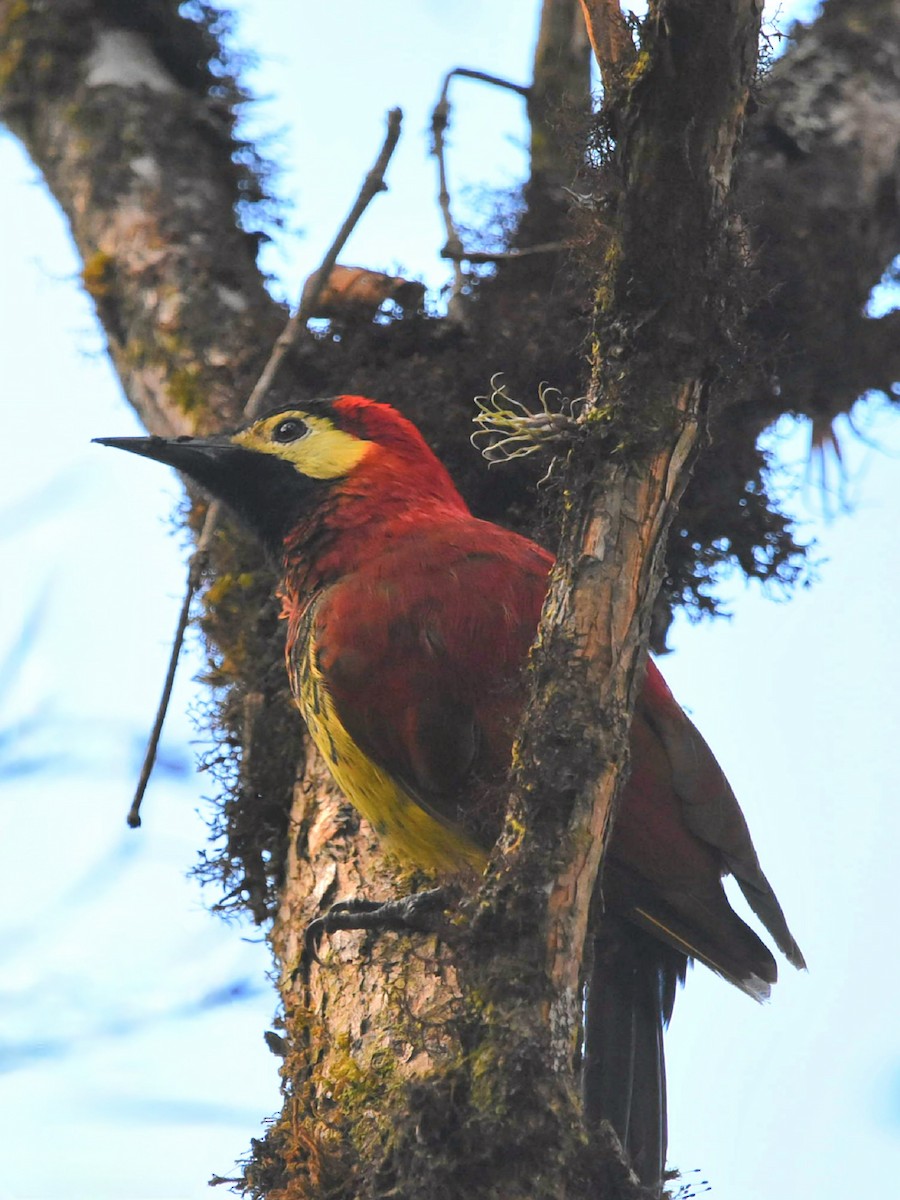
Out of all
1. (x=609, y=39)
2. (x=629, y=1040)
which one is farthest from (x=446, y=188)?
(x=629, y=1040)

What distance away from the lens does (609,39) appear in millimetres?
2410

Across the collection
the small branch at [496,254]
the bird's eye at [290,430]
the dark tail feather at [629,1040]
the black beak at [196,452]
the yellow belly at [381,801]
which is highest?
the small branch at [496,254]

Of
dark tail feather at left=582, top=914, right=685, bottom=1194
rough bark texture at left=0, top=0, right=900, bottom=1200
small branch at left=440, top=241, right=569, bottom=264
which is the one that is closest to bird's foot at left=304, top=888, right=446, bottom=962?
rough bark texture at left=0, top=0, right=900, bottom=1200

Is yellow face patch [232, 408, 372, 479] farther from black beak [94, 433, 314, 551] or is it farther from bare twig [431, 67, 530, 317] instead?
bare twig [431, 67, 530, 317]

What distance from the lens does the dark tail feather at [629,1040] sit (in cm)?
305

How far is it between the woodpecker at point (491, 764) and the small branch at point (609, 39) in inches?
44.1

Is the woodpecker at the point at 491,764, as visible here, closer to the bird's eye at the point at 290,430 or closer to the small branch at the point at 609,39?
the bird's eye at the point at 290,430

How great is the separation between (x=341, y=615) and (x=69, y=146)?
2.62 meters

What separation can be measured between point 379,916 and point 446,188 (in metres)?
2.49

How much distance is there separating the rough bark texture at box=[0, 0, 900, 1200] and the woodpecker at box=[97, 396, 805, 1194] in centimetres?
30

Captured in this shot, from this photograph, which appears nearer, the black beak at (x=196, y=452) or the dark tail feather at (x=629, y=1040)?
the dark tail feather at (x=629, y=1040)

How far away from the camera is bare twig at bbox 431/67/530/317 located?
13.6ft

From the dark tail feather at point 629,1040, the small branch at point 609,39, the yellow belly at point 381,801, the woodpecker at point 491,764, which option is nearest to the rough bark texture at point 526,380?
the small branch at point 609,39

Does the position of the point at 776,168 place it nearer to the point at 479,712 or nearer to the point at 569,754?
the point at 479,712
